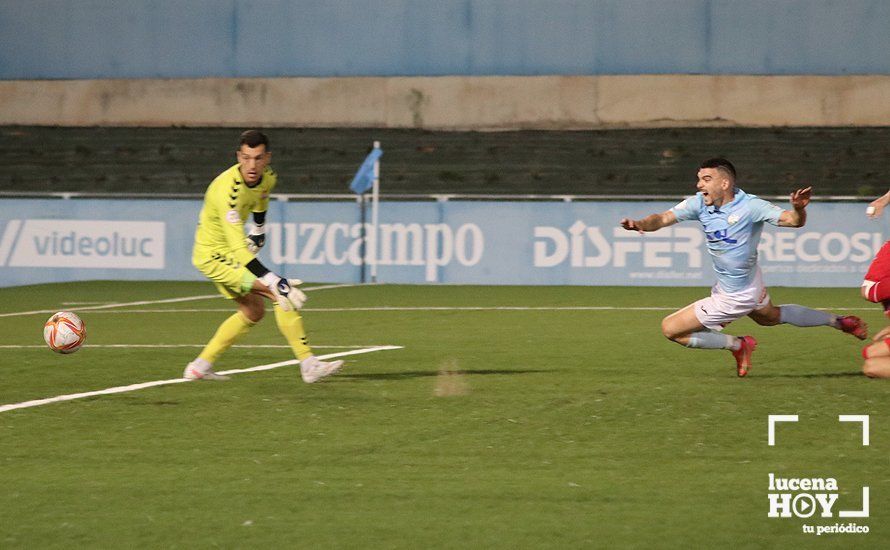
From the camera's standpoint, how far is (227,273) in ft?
33.1

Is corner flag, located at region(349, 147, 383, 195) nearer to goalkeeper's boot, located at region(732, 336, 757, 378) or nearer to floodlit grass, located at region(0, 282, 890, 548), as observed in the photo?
floodlit grass, located at region(0, 282, 890, 548)

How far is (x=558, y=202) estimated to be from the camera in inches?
899

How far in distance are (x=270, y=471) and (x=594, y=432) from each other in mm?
1988

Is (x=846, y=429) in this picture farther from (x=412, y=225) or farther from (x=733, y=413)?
(x=412, y=225)

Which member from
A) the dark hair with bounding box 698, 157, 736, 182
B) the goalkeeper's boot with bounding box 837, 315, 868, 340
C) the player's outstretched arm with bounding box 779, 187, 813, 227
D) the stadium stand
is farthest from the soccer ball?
the stadium stand

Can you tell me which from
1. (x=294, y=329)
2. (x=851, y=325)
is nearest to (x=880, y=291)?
(x=851, y=325)

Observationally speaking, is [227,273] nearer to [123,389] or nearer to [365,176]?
[123,389]

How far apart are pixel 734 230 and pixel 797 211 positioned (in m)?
0.76

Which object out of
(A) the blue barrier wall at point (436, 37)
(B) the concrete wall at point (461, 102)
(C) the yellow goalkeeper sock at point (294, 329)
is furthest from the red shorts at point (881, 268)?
(A) the blue barrier wall at point (436, 37)

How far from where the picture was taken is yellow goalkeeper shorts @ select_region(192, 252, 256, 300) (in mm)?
9977

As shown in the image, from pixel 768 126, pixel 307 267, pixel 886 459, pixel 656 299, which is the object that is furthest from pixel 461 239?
pixel 886 459

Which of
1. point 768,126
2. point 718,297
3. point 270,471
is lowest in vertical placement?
point 270,471

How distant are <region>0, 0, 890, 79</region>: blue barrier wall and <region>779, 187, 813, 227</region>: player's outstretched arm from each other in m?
22.1

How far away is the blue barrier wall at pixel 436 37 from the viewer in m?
31.0
